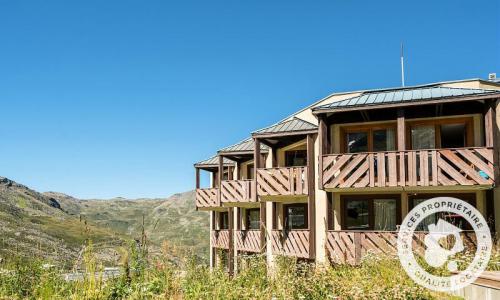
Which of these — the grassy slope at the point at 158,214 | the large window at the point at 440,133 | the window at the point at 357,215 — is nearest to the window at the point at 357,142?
the large window at the point at 440,133

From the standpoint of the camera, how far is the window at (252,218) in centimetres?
2927

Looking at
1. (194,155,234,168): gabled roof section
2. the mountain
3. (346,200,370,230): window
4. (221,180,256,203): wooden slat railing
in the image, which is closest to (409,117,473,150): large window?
(346,200,370,230): window

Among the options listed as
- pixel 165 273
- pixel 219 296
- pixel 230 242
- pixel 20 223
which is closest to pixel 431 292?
pixel 219 296

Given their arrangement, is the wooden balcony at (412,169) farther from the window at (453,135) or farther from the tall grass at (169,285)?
the tall grass at (169,285)

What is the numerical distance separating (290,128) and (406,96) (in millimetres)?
5352

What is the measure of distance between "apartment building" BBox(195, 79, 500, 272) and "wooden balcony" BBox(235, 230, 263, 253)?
2.65m

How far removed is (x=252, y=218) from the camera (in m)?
29.6

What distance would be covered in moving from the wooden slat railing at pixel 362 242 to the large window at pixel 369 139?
3856 millimetres

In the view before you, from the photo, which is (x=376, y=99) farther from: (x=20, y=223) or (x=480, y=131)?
(x=20, y=223)

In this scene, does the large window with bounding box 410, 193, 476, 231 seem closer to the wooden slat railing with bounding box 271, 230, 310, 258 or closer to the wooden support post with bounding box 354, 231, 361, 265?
the wooden support post with bounding box 354, 231, 361, 265

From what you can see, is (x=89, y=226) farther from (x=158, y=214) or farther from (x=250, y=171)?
(x=158, y=214)

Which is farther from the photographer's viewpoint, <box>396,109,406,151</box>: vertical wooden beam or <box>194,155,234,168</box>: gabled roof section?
<box>194,155,234,168</box>: gabled roof section

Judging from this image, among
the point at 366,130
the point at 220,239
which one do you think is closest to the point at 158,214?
the point at 220,239

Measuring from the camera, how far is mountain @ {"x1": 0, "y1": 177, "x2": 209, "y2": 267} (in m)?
8.37
